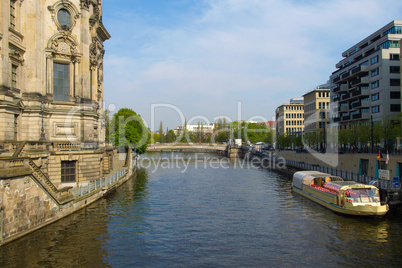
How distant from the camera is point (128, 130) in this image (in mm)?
72938

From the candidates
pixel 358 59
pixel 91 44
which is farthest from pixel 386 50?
pixel 91 44

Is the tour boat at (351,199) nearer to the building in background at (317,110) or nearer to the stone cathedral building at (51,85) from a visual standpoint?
the stone cathedral building at (51,85)

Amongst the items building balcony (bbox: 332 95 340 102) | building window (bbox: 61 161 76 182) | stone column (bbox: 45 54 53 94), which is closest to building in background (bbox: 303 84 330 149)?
building balcony (bbox: 332 95 340 102)

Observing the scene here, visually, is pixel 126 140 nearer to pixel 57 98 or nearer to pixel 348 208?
pixel 57 98

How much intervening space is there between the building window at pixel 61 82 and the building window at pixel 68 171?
282 inches

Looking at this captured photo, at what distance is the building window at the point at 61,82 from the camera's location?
37.6 metres

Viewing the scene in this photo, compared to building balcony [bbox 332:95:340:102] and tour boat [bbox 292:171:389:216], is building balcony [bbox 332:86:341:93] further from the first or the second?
tour boat [bbox 292:171:389:216]

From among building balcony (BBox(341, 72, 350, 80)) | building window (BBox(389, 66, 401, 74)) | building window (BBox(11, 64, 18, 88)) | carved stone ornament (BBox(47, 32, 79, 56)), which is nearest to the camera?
building window (BBox(11, 64, 18, 88))

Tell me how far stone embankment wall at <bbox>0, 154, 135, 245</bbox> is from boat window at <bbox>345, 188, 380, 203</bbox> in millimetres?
23213

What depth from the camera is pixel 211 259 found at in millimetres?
20359

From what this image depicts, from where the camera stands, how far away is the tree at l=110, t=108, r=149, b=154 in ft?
236

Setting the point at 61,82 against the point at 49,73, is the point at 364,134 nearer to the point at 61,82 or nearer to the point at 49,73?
the point at 61,82

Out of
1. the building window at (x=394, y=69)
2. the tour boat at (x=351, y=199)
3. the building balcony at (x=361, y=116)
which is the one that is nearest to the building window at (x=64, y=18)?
the tour boat at (x=351, y=199)

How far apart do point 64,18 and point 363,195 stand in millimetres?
34108
